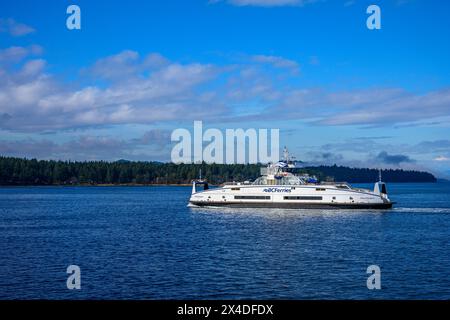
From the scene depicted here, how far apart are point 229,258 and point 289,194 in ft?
188

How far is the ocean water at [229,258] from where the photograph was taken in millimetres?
38438

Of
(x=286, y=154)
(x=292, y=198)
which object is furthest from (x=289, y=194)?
(x=286, y=154)

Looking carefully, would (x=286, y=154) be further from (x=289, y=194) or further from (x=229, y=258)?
(x=229, y=258)

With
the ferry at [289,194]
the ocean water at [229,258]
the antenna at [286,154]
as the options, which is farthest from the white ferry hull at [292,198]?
the ocean water at [229,258]

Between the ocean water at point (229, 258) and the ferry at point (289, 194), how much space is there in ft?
44.0

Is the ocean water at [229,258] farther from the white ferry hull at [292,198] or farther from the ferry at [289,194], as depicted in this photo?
the ferry at [289,194]

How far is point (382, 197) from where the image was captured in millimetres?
105250

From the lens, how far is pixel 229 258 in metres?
51.2

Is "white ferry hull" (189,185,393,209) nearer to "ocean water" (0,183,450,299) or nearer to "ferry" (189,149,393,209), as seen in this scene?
"ferry" (189,149,393,209)

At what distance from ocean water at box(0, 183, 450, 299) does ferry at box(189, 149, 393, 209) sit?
1342 centimetres
